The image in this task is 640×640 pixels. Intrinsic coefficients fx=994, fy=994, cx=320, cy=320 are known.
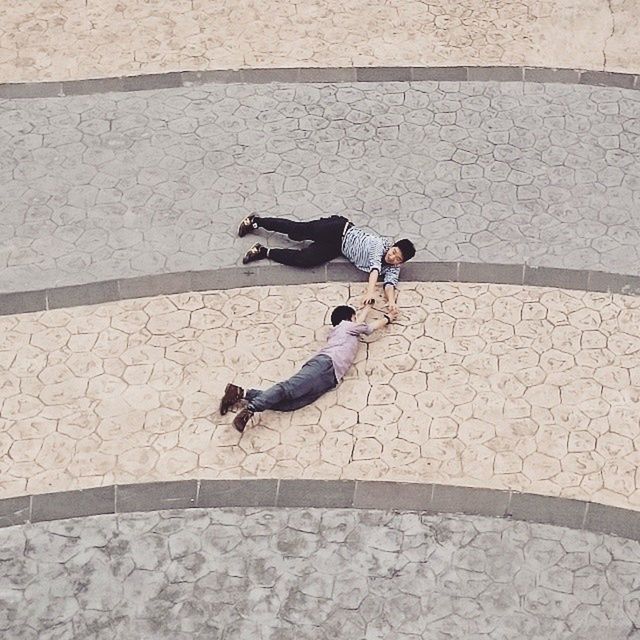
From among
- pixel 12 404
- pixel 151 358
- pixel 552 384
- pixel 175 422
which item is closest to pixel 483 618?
pixel 552 384

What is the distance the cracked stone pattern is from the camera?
6.49 metres

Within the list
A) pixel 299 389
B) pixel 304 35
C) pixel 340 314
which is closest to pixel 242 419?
pixel 299 389

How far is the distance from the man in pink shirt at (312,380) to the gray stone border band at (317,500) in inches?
19.0

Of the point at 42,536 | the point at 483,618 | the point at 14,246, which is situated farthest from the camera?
the point at 14,246

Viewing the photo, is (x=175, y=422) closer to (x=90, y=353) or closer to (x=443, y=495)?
(x=90, y=353)

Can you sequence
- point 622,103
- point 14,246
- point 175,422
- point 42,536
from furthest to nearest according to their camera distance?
1. point 622,103
2. point 14,246
3. point 175,422
4. point 42,536

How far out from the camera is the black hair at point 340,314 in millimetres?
7004

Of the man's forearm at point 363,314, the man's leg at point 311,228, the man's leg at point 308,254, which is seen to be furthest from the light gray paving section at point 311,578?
the man's leg at point 311,228

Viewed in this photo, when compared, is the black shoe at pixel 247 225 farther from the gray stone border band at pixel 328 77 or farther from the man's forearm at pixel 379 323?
the gray stone border band at pixel 328 77

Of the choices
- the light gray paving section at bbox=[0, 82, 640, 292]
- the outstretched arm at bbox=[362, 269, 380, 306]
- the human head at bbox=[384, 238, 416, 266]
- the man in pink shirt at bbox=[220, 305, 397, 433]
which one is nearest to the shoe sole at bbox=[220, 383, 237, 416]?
the man in pink shirt at bbox=[220, 305, 397, 433]

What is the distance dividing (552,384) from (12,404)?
3735mm

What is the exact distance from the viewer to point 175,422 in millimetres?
6719

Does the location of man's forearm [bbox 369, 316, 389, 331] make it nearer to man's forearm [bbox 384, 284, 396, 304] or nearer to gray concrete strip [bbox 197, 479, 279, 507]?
man's forearm [bbox 384, 284, 396, 304]

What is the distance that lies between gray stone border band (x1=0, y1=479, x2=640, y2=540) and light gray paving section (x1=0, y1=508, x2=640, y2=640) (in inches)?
2.5
